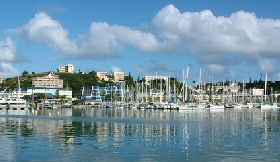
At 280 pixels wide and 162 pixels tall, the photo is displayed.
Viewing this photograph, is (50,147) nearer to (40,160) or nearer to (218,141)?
(40,160)

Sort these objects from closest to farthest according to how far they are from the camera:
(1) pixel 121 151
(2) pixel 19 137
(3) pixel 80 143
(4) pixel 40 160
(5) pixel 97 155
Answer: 1. (4) pixel 40 160
2. (5) pixel 97 155
3. (1) pixel 121 151
4. (3) pixel 80 143
5. (2) pixel 19 137

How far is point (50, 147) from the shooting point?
129 ft

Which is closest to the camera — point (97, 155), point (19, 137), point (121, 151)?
point (97, 155)

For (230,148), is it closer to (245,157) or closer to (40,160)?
(245,157)

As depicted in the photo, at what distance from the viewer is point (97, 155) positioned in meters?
34.9

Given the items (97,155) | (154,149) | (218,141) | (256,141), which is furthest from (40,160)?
(256,141)

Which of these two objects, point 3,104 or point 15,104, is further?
point 3,104

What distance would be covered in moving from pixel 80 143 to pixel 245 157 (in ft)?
51.8

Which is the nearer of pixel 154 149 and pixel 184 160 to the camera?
pixel 184 160

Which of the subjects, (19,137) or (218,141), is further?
(19,137)

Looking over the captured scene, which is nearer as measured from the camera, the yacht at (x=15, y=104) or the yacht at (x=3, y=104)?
the yacht at (x=15, y=104)

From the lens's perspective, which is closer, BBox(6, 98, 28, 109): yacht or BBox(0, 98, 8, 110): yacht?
BBox(6, 98, 28, 109): yacht

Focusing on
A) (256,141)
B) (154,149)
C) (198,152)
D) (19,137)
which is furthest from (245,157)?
(19,137)

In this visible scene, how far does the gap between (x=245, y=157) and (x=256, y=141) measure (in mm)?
10931
